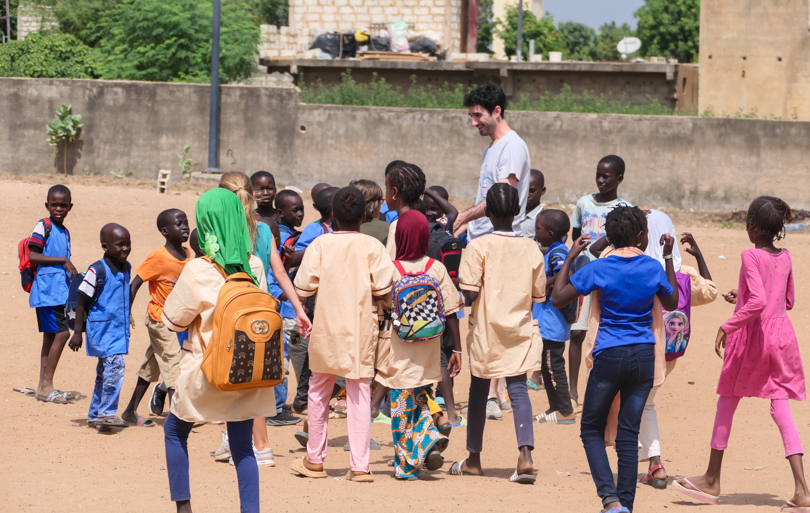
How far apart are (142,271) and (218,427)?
1250 millimetres

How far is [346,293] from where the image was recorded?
486cm

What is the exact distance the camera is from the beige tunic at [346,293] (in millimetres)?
4844

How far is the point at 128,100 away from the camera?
18.3 m

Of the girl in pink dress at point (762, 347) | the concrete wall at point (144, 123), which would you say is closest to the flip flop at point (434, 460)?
the girl in pink dress at point (762, 347)

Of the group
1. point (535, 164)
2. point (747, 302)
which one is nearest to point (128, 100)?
point (535, 164)

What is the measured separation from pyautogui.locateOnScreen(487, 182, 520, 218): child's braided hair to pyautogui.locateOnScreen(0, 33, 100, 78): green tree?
20.7m

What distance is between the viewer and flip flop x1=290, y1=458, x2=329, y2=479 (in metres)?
4.92

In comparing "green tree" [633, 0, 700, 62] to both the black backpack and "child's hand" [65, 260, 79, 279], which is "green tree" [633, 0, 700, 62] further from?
"child's hand" [65, 260, 79, 279]

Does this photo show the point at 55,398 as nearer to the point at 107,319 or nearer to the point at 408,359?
the point at 107,319

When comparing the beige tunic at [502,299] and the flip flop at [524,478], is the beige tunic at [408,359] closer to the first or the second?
the beige tunic at [502,299]

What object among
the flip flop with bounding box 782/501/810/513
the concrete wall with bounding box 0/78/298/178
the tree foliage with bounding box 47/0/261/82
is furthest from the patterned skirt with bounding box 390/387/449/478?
the tree foliage with bounding box 47/0/261/82

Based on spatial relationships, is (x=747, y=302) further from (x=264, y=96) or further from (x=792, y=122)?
(x=264, y=96)

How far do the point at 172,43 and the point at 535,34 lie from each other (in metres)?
35.7

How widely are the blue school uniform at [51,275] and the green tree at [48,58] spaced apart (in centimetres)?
1819
